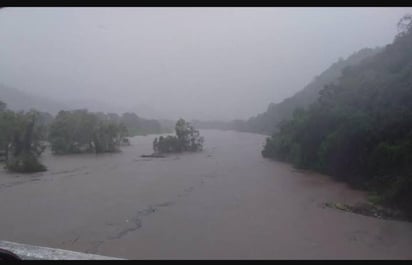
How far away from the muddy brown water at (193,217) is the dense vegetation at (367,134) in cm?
56

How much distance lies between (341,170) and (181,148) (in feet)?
29.8

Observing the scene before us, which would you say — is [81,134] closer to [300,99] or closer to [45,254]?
[300,99]

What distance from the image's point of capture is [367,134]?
8711 millimetres

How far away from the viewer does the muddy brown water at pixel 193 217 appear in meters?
5.18

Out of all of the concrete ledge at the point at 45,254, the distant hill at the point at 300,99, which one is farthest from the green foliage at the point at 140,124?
the concrete ledge at the point at 45,254

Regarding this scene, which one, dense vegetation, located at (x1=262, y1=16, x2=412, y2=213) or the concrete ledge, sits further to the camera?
dense vegetation, located at (x1=262, y1=16, x2=412, y2=213)

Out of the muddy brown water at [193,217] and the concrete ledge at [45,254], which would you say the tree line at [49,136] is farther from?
the concrete ledge at [45,254]

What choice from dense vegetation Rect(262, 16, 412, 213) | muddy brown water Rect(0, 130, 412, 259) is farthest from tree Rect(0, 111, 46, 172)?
dense vegetation Rect(262, 16, 412, 213)

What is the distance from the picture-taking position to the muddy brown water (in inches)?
204

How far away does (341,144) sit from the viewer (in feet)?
30.3

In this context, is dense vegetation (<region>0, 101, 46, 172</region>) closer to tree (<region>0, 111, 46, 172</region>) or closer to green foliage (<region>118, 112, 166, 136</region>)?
tree (<region>0, 111, 46, 172</region>)

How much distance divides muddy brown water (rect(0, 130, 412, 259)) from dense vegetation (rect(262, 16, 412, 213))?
556 millimetres
